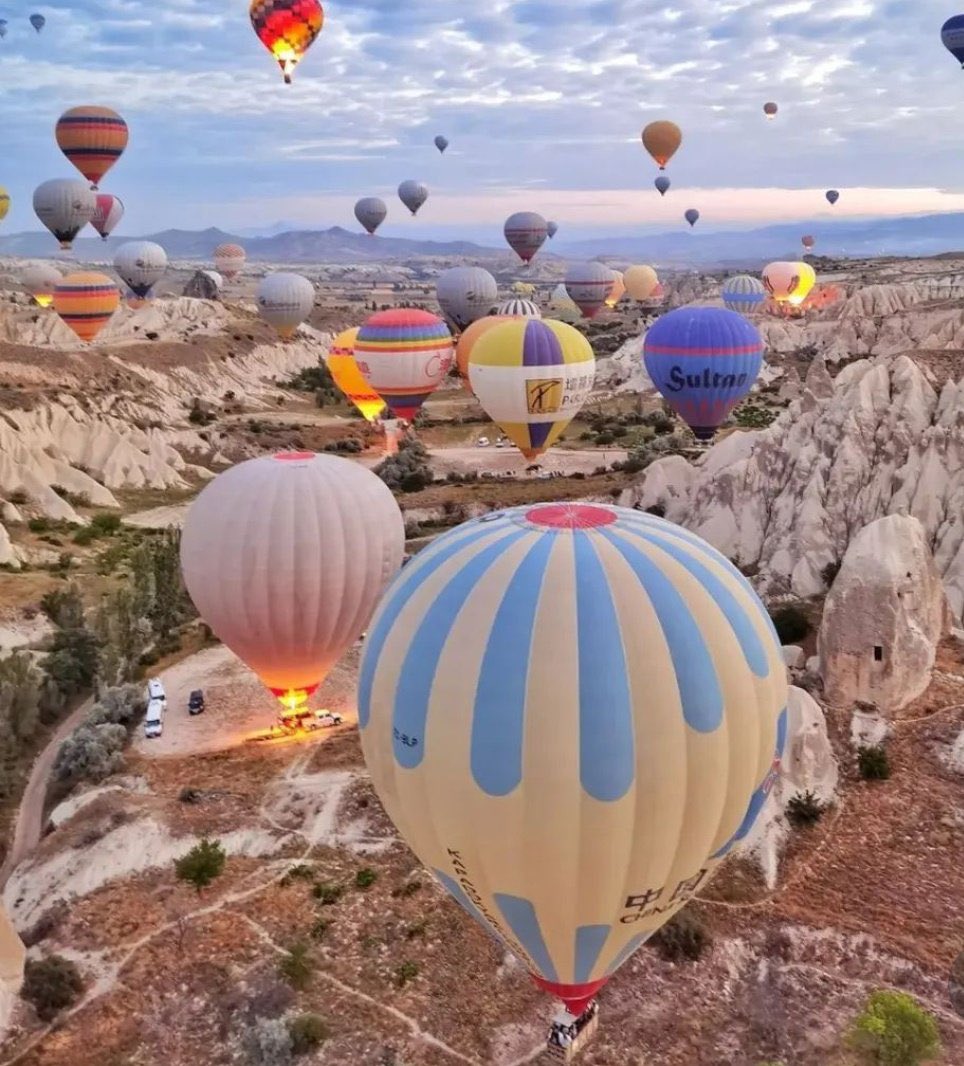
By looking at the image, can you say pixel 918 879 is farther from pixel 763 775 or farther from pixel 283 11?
pixel 283 11

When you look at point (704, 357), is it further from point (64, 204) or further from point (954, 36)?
point (64, 204)

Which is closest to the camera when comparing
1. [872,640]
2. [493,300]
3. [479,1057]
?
[479,1057]

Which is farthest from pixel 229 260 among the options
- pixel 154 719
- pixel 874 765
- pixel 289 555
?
pixel 874 765

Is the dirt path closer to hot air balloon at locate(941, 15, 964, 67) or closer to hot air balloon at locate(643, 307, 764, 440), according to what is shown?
hot air balloon at locate(643, 307, 764, 440)

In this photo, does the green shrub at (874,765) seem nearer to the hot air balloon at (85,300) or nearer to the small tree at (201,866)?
the small tree at (201,866)

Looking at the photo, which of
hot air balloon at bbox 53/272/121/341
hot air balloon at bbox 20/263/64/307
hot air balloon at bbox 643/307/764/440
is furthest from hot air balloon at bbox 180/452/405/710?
hot air balloon at bbox 20/263/64/307

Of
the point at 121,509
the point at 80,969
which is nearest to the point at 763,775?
the point at 80,969
